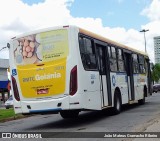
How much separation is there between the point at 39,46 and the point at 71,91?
205cm

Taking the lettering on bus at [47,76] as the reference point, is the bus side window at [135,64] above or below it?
above

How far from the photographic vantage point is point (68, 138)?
11.2 m

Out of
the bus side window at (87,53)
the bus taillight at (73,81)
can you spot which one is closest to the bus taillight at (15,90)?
the bus taillight at (73,81)

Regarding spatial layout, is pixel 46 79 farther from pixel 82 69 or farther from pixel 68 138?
pixel 68 138

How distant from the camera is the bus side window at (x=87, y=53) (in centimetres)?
1427

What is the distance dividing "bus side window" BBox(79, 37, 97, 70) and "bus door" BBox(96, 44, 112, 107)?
796 mm

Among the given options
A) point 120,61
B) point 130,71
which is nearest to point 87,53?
point 120,61

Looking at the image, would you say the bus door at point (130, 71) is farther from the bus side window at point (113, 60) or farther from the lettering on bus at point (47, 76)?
the lettering on bus at point (47, 76)

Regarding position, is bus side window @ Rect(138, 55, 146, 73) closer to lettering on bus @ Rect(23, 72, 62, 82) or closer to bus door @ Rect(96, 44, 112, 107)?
bus door @ Rect(96, 44, 112, 107)

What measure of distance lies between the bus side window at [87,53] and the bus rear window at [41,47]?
0.67m

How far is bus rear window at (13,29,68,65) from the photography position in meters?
14.0

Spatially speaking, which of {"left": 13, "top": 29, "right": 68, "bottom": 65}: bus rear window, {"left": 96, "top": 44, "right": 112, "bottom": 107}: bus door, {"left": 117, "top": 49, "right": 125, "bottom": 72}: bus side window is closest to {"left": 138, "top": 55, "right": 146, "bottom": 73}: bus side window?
{"left": 117, "top": 49, "right": 125, "bottom": 72}: bus side window

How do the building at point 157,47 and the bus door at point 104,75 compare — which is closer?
the bus door at point 104,75

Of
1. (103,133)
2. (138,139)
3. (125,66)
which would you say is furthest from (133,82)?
(138,139)
